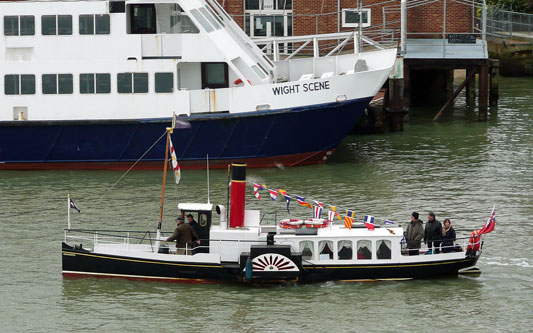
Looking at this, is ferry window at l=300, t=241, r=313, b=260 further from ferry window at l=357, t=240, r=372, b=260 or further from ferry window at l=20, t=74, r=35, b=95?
ferry window at l=20, t=74, r=35, b=95

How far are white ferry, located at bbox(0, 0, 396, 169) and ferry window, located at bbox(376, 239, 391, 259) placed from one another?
43.1 feet

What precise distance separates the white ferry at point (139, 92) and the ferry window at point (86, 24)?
4 cm

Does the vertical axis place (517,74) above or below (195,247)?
above

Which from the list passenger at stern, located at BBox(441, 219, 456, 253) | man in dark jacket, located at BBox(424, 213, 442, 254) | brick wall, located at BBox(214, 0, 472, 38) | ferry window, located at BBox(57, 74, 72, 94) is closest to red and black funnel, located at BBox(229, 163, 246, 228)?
man in dark jacket, located at BBox(424, 213, 442, 254)

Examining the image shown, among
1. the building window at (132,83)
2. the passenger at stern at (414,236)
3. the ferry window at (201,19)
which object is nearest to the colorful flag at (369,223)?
the passenger at stern at (414,236)

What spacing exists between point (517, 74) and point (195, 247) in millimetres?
44491

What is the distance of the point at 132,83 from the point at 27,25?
14.4 ft

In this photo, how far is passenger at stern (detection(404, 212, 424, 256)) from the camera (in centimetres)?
2452

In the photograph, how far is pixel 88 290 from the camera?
79.8 ft

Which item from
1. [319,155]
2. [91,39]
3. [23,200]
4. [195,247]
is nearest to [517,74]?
[319,155]

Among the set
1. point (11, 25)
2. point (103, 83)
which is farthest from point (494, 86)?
point (11, 25)

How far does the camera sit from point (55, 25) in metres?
37.7

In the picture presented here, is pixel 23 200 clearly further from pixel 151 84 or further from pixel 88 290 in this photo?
pixel 88 290

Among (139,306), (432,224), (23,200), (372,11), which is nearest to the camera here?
(139,306)
